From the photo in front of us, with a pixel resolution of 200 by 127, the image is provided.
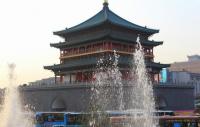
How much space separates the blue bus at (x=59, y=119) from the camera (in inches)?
1414

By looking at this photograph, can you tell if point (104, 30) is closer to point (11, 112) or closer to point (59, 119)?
point (59, 119)

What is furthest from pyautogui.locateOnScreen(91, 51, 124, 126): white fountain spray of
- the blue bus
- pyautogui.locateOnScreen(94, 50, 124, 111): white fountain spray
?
the blue bus

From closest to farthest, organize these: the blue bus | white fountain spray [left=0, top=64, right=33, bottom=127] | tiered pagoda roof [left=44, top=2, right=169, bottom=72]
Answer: white fountain spray [left=0, top=64, right=33, bottom=127]
the blue bus
tiered pagoda roof [left=44, top=2, right=169, bottom=72]

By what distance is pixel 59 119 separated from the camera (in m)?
36.8

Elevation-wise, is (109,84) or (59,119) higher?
(109,84)

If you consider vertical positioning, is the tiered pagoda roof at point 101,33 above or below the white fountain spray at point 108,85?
above

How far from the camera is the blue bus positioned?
118ft

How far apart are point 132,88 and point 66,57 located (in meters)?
13.0

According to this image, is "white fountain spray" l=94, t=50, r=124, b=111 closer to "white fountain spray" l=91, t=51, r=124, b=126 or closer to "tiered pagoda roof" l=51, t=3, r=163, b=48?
"white fountain spray" l=91, t=51, r=124, b=126

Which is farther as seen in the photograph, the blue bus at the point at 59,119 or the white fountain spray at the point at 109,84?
the white fountain spray at the point at 109,84

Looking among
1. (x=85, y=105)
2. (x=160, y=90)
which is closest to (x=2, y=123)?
(x=85, y=105)

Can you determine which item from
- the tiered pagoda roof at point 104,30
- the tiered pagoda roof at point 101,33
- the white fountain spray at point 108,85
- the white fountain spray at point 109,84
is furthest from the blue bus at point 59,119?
the tiered pagoda roof at point 104,30

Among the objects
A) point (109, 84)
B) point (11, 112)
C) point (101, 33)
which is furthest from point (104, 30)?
point (11, 112)

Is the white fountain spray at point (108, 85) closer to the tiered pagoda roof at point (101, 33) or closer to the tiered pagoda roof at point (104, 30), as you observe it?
the tiered pagoda roof at point (101, 33)
